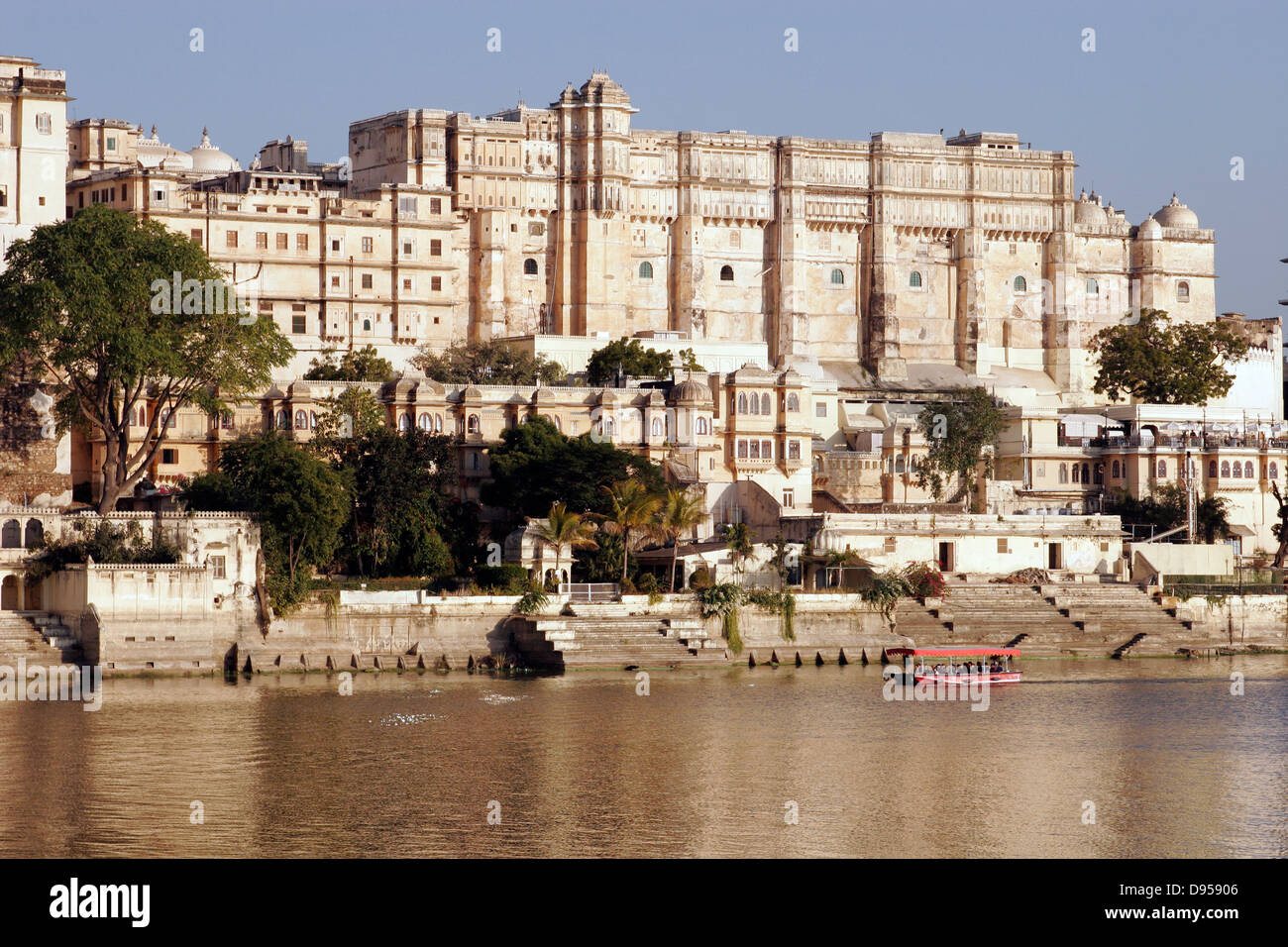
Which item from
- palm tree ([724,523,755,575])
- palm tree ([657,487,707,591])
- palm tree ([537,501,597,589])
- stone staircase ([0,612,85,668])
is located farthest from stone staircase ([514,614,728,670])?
stone staircase ([0,612,85,668])

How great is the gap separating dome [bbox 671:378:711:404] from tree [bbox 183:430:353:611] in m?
13.8

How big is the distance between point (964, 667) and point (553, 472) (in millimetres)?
13237

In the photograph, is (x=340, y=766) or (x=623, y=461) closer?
(x=340, y=766)

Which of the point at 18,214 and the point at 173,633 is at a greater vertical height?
the point at 18,214

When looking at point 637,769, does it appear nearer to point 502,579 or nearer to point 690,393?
point 502,579

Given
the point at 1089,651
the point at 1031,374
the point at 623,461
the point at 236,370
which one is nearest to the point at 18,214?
A: the point at 236,370

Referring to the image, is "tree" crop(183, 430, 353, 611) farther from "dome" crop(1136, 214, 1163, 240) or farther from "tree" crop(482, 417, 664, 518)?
"dome" crop(1136, 214, 1163, 240)

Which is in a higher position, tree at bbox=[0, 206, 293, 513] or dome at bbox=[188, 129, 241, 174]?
dome at bbox=[188, 129, 241, 174]

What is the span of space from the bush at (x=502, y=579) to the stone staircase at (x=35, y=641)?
980cm

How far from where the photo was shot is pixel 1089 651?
174 feet

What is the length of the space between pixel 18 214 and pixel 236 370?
1535 cm

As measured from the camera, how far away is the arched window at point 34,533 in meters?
47.8

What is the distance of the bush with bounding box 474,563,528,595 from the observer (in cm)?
4994
